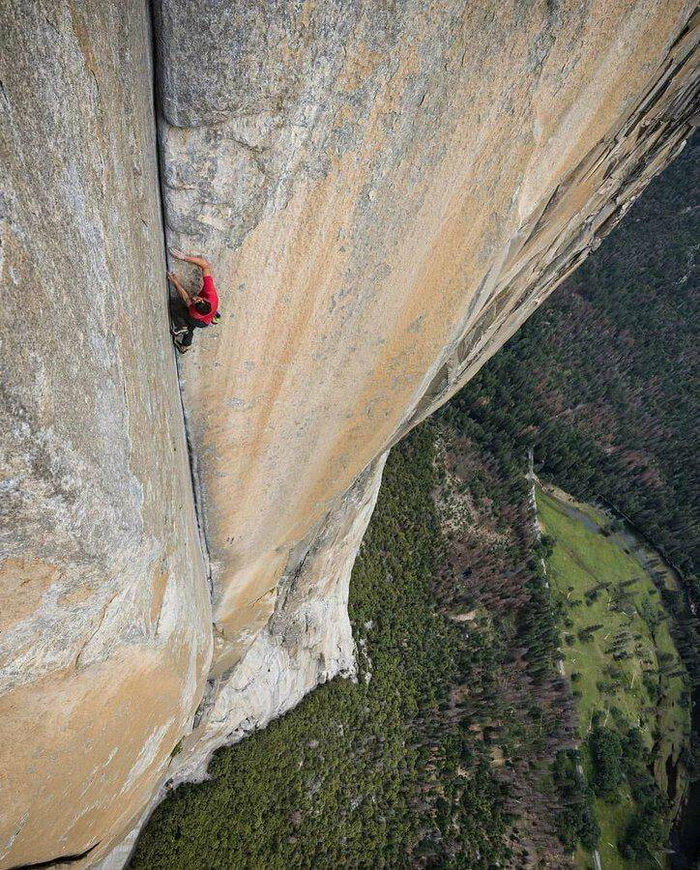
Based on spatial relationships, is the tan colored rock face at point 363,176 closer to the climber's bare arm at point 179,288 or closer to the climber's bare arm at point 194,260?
the climber's bare arm at point 194,260

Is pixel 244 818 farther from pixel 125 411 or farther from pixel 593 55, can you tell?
pixel 593 55

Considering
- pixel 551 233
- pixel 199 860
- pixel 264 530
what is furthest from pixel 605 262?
pixel 199 860

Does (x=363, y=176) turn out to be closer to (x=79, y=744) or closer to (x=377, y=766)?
(x=79, y=744)

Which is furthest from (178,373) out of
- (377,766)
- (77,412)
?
(377,766)

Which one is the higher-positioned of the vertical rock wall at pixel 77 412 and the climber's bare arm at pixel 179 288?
the climber's bare arm at pixel 179 288

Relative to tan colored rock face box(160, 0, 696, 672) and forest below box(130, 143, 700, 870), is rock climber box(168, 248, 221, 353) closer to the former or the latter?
tan colored rock face box(160, 0, 696, 672)

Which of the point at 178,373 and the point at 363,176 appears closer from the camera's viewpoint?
the point at 363,176

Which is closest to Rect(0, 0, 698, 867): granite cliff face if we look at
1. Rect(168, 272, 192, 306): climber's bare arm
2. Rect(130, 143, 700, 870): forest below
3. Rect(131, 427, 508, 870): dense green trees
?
Rect(168, 272, 192, 306): climber's bare arm

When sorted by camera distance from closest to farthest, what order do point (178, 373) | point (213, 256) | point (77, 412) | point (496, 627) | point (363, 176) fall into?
point (77, 412) → point (363, 176) → point (213, 256) → point (178, 373) → point (496, 627)

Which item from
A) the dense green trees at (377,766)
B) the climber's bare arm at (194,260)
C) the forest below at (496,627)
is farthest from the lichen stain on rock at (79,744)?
the forest below at (496,627)
